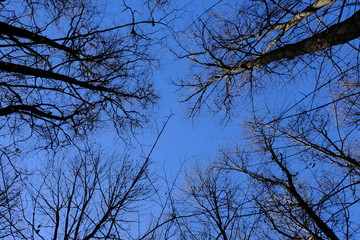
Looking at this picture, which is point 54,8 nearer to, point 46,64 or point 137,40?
point 46,64

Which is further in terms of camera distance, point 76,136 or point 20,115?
point 76,136

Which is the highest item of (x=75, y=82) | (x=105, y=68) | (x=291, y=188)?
(x=105, y=68)

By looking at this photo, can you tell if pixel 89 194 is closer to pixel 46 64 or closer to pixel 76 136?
pixel 76 136

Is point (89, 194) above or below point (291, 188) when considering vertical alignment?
below

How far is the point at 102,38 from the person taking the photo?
4.20 metres

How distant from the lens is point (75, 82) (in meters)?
4.17

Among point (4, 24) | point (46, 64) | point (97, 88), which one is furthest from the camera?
point (97, 88)

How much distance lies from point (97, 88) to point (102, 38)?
37.9 inches

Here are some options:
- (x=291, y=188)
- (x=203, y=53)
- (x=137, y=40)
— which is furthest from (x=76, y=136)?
(x=291, y=188)

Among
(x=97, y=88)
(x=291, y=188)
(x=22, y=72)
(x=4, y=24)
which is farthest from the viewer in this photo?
(x=291, y=188)

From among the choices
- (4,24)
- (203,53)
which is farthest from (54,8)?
(203,53)

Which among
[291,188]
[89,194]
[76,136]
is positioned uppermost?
[76,136]

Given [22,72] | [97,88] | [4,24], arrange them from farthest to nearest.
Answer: [97,88]
[22,72]
[4,24]

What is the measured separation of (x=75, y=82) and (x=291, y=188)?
199 inches
